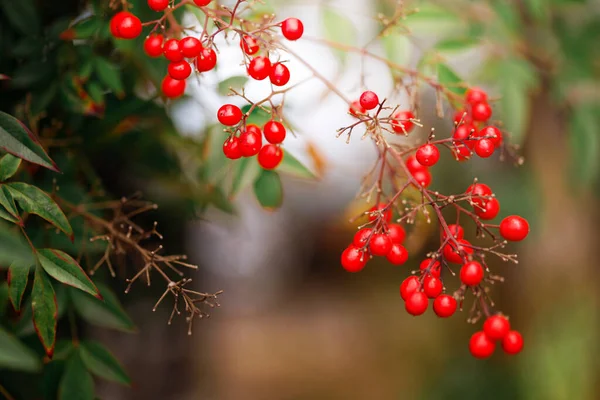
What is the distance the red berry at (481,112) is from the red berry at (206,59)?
0.33 meters

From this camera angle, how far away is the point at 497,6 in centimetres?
102

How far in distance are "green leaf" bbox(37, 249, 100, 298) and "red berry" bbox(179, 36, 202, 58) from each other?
9.1 inches

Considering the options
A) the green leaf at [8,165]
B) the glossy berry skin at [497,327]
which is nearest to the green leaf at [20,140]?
the green leaf at [8,165]

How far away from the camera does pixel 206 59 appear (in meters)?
0.54

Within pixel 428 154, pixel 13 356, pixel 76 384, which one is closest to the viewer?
pixel 13 356

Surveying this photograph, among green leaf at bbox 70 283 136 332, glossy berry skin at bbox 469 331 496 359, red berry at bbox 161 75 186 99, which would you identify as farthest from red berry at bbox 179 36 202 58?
glossy berry skin at bbox 469 331 496 359

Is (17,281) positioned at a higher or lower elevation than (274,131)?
lower

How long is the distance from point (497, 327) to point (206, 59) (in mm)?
419

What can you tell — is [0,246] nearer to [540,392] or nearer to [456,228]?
[456,228]

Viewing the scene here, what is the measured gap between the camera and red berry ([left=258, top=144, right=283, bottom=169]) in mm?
625

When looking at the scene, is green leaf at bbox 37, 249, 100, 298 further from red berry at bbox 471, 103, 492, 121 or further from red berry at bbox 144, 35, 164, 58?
red berry at bbox 471, 103, 492, 121

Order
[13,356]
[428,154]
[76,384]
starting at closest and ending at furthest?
1. [13,356]
2. [428,154]
3. [76,384]

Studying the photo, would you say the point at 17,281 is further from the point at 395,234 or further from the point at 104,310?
the point at 395,234

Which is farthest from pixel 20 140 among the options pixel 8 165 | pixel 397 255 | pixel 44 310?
pixel 397 255
